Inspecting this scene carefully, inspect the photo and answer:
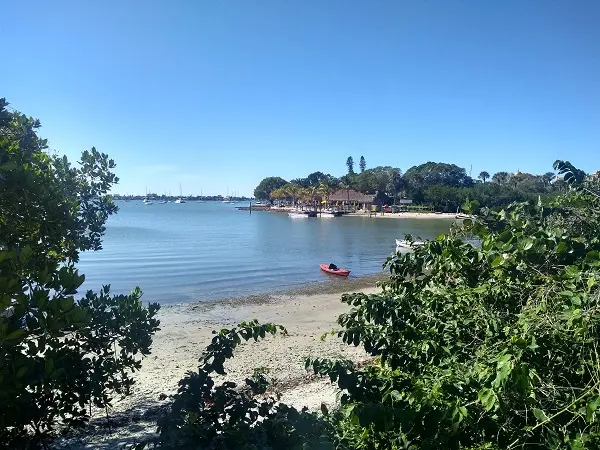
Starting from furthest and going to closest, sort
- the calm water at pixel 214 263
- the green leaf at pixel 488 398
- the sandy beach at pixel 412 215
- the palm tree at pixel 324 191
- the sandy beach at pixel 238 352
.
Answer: the palm tree at pixel 324 191, the sandy beach at pixel 412 215, the calm water at pixel 214 263, the sandy beach at pixel 238 352, the green leaf at pixel 488 398

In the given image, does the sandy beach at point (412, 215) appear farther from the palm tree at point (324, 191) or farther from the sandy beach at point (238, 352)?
the sandy beach at point (238, 352)

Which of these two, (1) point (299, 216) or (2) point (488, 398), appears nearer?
(2) point (488, 398)

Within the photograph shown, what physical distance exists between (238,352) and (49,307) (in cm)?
930

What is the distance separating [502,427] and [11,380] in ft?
9.00

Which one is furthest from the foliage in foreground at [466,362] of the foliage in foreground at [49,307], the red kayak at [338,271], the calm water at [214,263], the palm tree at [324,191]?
the palm tree at [324,191]

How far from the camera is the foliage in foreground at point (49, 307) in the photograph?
9.05ft

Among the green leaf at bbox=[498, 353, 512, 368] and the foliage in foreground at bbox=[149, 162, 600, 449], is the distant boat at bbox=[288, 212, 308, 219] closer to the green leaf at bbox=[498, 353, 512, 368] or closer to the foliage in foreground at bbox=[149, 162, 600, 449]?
the foliage in foreground at bbox=[149, 162, 600, 449]

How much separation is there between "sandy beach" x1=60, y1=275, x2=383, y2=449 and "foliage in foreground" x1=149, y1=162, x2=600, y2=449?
3.18ft

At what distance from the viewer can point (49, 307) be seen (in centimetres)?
274

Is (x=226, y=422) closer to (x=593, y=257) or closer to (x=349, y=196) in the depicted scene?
(x=593, y=257)

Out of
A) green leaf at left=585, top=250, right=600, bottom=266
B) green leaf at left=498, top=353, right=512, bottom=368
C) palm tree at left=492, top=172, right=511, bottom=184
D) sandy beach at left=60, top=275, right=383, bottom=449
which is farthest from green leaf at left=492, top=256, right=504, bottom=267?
palm tree at left=492, top=172, right=511, bottom=184

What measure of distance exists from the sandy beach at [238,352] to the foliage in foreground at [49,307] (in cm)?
67

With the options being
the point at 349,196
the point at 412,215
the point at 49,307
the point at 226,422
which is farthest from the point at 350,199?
the point at 49,307

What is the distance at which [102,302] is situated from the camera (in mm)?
4090
